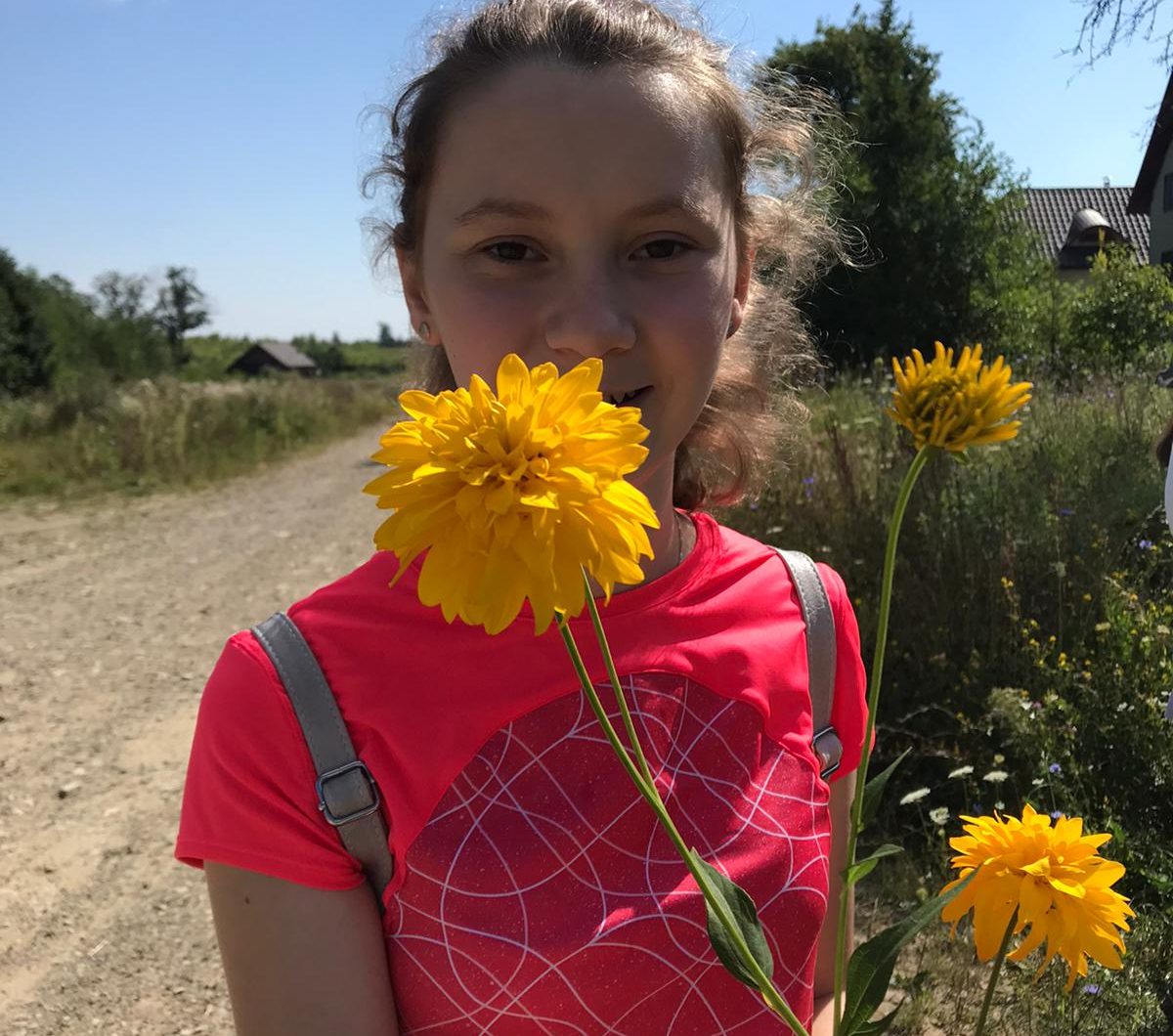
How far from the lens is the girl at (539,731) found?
107 cm

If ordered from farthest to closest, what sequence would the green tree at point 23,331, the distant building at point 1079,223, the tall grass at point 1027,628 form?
the green tree at point 23,331 → the distant building at point 1079,223 → the tall grass at point 1027,628

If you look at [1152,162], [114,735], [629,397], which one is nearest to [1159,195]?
[1152,162]

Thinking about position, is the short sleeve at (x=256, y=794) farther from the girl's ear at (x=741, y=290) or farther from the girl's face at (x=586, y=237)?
the girl's ear at (x=741, y=290)

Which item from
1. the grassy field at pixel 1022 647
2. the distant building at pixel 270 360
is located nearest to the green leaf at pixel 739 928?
the grassy field at pixel 1022 647

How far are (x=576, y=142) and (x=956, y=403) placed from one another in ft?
1.73

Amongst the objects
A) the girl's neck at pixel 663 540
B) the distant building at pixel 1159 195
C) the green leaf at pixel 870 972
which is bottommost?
the green leaf at pixel 870 972

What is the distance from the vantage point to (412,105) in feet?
4.54

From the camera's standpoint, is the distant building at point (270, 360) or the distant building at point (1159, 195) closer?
the distant building at point (1159, 195)

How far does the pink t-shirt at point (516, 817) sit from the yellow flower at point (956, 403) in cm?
50

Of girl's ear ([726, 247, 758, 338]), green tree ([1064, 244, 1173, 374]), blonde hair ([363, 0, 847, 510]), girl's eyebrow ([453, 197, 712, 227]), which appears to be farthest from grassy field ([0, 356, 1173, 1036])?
green tree ([1064, 244, 1173, 374])

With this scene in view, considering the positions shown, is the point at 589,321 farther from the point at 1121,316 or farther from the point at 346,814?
the point at 1121,316

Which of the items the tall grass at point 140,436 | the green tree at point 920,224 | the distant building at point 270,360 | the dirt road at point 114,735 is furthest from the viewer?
the distant building at point 270,360

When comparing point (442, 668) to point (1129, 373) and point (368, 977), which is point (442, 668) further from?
point (1129, 373)

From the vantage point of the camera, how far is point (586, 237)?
1.10 metres
